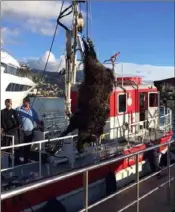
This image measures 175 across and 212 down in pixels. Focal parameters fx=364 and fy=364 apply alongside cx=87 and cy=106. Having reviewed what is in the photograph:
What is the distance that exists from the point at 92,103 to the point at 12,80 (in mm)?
22422

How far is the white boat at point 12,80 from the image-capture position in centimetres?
2784

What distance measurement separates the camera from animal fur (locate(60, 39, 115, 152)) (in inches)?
342

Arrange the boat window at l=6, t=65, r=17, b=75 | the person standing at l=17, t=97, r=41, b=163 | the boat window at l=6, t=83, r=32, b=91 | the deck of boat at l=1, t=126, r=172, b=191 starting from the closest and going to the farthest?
the deck of boat at l=1, t=126, r=172, b=191 → the person standing at l=17, t=97, r=41, b=163 → the boat window at l=6, t=65, r=17, b=75 → the boat window at l=6, t=83, r=32, b=91

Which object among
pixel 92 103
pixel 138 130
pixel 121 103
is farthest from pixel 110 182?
pixel 138 130

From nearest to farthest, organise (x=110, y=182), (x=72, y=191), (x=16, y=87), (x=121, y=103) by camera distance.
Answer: (x=72, y=191), (x=110, y=182), (x=121, y=103), (x=16, y=87)

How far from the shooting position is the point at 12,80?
30109mm

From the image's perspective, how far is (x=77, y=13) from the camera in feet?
34.1

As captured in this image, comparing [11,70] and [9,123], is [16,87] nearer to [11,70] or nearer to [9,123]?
[11,70]

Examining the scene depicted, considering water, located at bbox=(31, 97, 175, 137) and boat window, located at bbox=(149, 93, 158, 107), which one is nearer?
boat window, located at bbox=(149, 93, 158, 107)

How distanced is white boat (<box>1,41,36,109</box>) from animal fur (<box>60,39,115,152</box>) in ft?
59.3

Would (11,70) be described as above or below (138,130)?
above

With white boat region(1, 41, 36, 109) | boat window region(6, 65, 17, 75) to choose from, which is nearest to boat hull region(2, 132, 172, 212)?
white boat region(1, 41, 36, 109)

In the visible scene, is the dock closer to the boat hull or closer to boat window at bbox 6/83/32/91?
the boat hull

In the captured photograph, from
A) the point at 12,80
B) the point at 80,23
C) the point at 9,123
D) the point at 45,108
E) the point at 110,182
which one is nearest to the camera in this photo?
the point at 9,123
